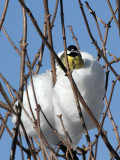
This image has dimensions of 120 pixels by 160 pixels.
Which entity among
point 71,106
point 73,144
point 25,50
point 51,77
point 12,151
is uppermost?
point 51,77

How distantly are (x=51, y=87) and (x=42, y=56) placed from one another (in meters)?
0.19

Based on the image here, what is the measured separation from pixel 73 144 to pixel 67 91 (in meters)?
0.33

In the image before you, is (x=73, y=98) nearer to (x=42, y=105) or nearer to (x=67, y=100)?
(x=67, y=100)

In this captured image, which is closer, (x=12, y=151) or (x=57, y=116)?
(x=12, y=151)

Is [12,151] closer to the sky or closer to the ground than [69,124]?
closer to the ground

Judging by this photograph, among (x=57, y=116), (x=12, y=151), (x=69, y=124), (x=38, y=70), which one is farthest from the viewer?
(x=38, y=70)

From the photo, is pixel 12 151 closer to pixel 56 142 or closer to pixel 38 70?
pixel 56 142

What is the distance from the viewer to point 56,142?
1.84 m

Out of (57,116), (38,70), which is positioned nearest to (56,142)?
(57,116)

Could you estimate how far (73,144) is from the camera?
181 centimetres

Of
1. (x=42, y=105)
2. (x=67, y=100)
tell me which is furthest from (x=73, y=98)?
(x=42, y=105)

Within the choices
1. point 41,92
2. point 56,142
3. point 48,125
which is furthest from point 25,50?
point 56,142

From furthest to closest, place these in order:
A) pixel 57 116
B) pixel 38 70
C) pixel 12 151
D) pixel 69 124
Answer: pixel 38 70, pixel 69 124, pixel 57 116, pixel 12 151

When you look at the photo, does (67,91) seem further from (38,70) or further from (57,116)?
(38,70)
